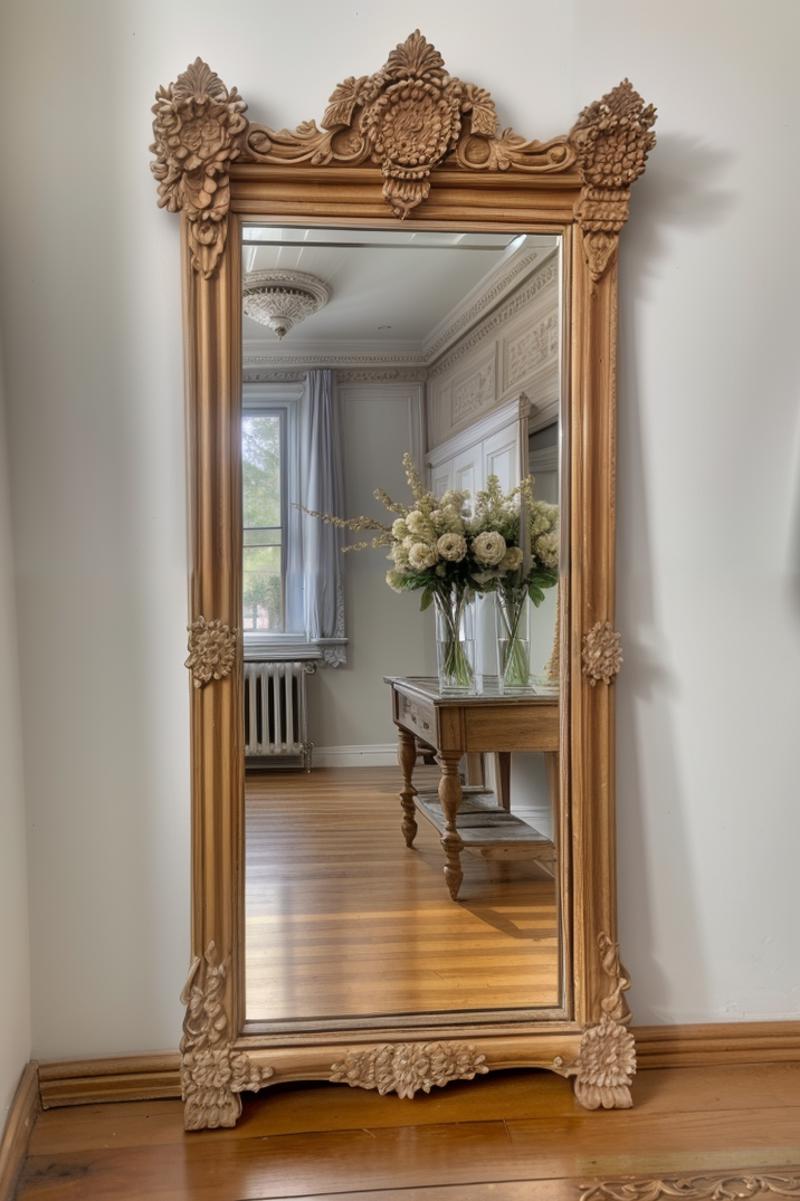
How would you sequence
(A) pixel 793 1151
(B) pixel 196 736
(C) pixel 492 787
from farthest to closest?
(C) pixel 492 787
(B) pixel 196 736
(A) pixel 793 1151

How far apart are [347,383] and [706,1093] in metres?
1.68

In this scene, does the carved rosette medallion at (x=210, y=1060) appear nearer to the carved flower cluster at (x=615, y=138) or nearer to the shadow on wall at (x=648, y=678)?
the shadow on wall at (x=648, y=678)

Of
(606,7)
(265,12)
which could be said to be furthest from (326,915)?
(606,7)

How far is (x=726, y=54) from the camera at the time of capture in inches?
78.0

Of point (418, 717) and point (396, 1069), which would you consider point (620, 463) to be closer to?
point (418, 717)

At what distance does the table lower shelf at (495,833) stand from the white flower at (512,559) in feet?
1.61

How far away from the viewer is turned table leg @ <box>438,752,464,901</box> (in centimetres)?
199

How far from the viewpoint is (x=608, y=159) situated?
1.86 m

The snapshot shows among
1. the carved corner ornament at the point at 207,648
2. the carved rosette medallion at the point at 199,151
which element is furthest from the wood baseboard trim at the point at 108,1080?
the carved rosette medallion at the point at 199,151

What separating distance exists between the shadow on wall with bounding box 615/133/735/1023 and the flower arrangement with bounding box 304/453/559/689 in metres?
0.20

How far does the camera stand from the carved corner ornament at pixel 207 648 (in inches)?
72.5

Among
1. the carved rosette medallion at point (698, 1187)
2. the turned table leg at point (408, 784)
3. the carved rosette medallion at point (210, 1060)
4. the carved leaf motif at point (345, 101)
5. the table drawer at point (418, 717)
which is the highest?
the carved leaf motif at point (345, 101)

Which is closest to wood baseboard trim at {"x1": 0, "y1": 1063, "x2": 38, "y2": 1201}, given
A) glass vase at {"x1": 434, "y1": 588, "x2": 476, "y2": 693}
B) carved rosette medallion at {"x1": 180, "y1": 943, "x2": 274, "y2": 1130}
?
carved rosette medallion at {"x1": 180, "y1": 943, "x2": 274, "y2": 1130}

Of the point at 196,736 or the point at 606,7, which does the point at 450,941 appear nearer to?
the point at 196,736
